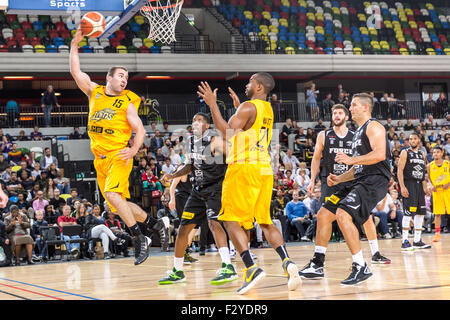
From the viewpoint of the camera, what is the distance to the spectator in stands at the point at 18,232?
41.9ft

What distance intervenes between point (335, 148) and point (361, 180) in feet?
5.19

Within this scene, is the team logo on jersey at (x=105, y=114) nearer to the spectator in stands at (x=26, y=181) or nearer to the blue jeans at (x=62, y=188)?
the spectator in stands at (x=26, y=181)

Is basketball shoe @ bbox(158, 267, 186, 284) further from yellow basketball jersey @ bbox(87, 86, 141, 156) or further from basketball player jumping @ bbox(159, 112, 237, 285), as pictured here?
yellow basketball jersey @ bbox(87, 86, 141, 156)

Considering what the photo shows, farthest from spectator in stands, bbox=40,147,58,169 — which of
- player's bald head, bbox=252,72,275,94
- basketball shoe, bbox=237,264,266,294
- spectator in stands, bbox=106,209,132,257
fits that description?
basketball shoe, bbox=237,264,266,294

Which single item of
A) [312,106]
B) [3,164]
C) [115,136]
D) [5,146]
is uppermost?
[312,106]

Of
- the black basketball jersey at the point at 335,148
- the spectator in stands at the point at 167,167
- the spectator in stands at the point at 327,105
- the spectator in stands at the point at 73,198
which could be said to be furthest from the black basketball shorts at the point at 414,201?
the spectator in stands at the point at 327,105

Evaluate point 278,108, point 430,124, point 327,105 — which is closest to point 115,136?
point 278,108

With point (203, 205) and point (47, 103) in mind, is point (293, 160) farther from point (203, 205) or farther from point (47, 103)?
point (203, 205)

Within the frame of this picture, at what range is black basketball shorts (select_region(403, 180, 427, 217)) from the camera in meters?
11.0

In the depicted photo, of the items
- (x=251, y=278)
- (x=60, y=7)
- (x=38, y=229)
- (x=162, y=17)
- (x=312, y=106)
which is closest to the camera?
(x=251, y=278)

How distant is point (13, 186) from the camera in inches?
600
